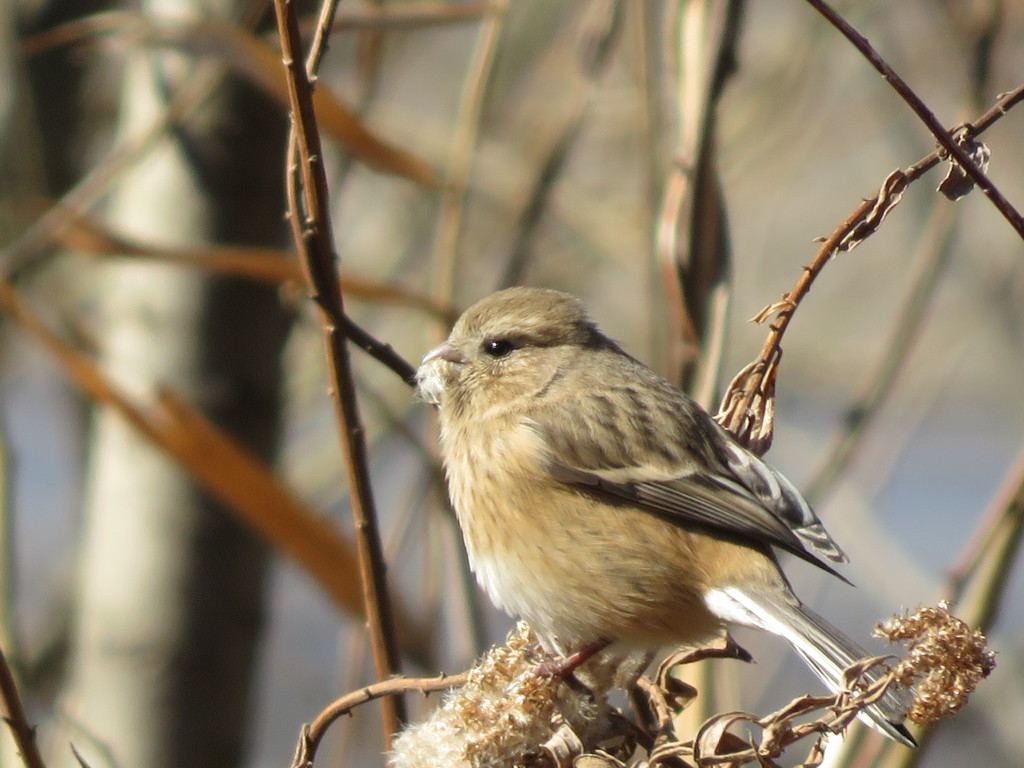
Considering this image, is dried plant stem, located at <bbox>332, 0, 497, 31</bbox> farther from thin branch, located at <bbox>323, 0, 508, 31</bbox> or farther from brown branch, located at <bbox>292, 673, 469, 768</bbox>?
brown branch, located at <bbox>292, 673, 469, 768</bbox>

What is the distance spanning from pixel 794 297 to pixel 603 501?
93 cm

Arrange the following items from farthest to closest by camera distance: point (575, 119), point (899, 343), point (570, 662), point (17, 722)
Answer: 1. point (575, 119)
2. point (899, 343)
3. point (570, 662)
4. point (17, 722)

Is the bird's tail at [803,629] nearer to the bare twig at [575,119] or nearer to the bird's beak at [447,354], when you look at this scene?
the bird's beak at [447,354]

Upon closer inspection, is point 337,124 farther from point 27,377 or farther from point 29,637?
point 27,377

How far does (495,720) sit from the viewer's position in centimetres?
162

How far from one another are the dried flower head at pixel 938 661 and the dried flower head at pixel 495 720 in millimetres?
451

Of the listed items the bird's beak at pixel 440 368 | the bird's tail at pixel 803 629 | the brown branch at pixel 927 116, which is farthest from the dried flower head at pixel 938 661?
the bird's beak at pixel 440 368

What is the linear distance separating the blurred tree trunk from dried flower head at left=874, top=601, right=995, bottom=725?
222cm

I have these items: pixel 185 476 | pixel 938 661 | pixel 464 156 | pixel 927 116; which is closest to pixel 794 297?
pixel 927 116

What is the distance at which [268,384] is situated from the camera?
3.40 meters

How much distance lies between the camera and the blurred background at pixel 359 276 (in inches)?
99.6

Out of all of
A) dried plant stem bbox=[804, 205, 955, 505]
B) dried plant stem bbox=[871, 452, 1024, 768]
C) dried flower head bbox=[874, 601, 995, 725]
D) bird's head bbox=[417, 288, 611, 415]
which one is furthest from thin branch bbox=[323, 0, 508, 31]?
dried flower head bbox=[874, 601, 995, 725]

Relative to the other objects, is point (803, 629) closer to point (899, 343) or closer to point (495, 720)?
point (899, 343)

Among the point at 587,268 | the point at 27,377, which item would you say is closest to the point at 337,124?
the point at 587,268
